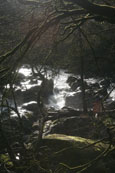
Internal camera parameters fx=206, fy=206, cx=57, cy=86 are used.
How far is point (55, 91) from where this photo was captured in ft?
68.2

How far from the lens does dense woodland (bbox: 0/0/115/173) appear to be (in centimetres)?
270

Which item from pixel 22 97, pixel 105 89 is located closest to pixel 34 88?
pixel 22 97

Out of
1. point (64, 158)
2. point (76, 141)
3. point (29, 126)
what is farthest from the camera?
point (29, 126)

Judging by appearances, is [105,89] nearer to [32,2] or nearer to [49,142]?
[49,142]

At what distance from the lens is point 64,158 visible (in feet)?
15.5

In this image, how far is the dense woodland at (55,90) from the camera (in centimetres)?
270

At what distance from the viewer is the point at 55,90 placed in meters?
21.0

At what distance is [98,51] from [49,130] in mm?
14124

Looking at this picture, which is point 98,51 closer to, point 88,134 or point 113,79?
point 113,79

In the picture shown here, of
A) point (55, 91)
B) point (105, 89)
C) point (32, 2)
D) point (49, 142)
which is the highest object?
point (32, 2)

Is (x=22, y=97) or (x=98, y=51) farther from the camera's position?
(x=98, y=51)

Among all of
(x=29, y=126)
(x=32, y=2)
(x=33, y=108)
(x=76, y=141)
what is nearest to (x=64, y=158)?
(x=76, y=141)

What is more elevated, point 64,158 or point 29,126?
point 64,158

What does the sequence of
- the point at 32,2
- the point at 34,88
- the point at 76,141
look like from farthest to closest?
the point at 34,88 → the point at 76,141 → the point at 32,2
